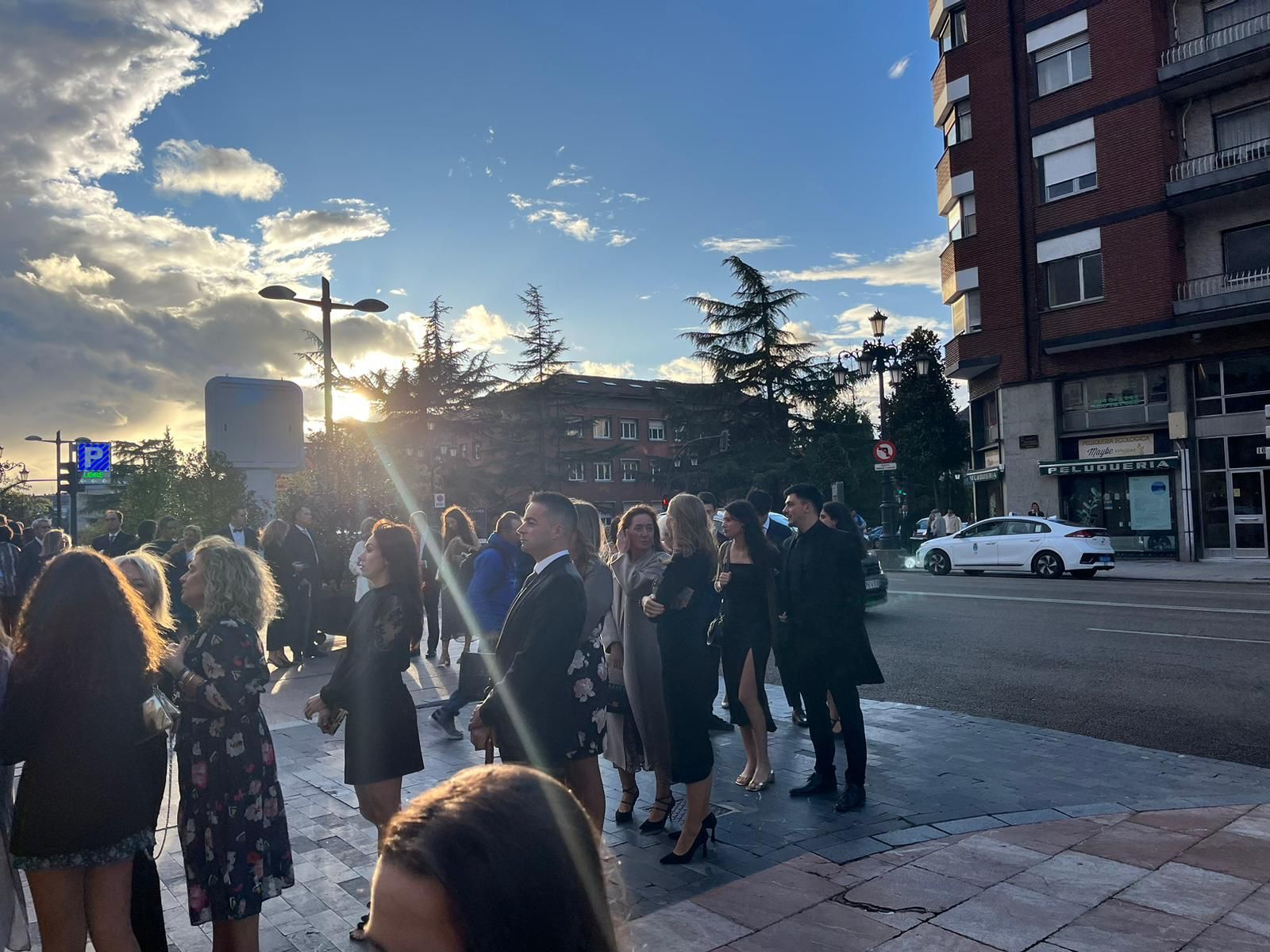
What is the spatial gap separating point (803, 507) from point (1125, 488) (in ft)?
79.0

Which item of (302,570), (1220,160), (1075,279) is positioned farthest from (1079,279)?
(302,570)

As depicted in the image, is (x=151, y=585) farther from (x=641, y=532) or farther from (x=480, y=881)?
(x=480, y=881)

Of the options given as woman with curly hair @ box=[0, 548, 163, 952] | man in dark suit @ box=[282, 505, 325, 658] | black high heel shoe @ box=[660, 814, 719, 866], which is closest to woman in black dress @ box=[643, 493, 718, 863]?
black high heel shoe @ box=[660, 814, 719, 866]

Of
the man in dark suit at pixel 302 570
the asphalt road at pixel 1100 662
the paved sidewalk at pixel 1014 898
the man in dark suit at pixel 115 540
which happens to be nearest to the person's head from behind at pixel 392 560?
the paved sidewalk at pixel 1014 898

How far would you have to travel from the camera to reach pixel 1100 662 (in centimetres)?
987

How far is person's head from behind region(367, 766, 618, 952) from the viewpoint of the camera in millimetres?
989

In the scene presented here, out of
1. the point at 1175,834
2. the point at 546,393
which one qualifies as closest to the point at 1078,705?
the point at 1175,834

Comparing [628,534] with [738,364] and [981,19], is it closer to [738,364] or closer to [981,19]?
[981,19]

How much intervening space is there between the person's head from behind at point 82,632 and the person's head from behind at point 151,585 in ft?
2.17

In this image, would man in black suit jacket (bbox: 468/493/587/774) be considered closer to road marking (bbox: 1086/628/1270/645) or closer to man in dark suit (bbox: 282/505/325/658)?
man in dark suit (bbox: 282/505/325/658)

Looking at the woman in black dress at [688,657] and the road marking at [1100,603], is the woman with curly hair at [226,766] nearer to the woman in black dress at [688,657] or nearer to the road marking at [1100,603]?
the woman in black dress at [688,657]

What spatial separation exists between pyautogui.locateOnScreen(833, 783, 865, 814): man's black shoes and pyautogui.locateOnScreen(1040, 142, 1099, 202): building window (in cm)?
2704

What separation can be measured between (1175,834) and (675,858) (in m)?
2.71

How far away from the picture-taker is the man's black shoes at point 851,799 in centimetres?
536
